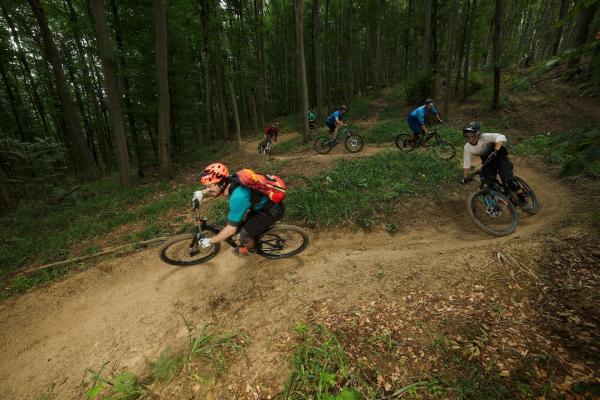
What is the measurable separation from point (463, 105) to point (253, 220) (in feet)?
69.5

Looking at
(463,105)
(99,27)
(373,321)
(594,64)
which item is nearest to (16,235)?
(99,27)

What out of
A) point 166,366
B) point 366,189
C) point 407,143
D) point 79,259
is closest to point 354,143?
point 407,143

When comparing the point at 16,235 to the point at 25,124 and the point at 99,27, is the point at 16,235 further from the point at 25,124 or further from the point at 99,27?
the point at 25,124

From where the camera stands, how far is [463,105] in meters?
20.0

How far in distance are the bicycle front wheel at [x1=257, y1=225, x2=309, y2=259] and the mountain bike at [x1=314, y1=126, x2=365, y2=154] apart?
30.7ft

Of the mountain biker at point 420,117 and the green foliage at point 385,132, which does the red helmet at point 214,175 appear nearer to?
the mountain biker at point 420,117

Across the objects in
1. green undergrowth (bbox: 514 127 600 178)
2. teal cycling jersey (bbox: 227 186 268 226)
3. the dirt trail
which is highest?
green undergrowth (bbox: 514 127 600 178)

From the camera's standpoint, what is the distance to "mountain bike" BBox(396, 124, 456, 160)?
11617 mm

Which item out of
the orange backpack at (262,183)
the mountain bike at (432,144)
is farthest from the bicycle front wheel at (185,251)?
the mountain bike at (432,144)

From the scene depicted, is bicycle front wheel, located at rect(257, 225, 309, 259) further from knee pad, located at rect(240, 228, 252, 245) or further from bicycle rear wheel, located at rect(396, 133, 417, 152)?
bicycle rear wheel, located at rect(396, 133, 417, 152)

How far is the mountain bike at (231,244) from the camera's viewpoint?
5.96 metres

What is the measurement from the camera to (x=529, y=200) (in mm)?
7371

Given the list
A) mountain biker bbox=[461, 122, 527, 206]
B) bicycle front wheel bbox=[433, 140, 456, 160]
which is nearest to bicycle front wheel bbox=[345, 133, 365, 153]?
bicycle front wheel bbox=[433, 140, 456, 160]

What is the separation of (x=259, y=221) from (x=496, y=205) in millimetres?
6093
